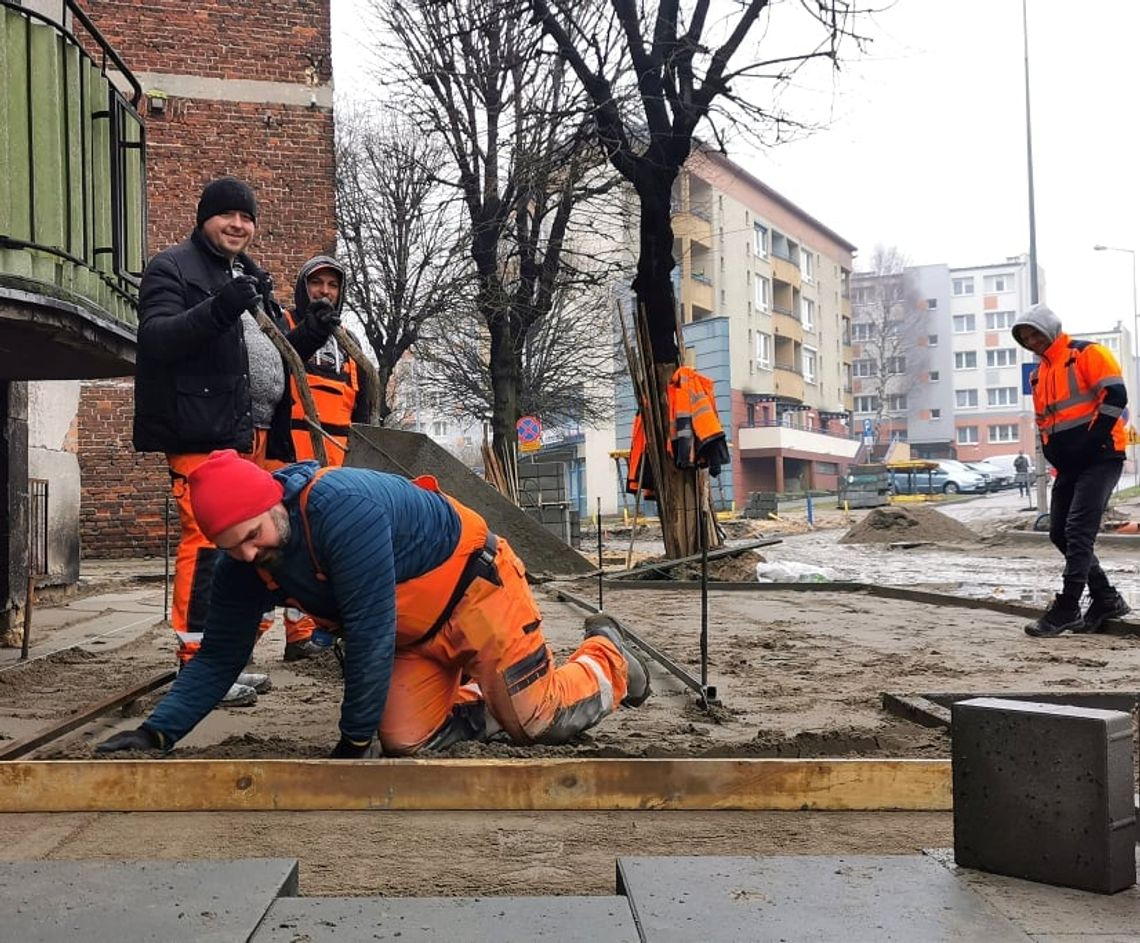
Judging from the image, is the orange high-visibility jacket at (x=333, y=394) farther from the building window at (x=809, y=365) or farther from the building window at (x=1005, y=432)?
the building window at (x=1005, y=432)

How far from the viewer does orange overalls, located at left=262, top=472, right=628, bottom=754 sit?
12.0 feet

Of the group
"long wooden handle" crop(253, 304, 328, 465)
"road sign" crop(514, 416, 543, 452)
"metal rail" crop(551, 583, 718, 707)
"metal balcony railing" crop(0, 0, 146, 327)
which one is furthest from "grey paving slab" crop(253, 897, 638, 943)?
"road sign" crop(514, 416, 543, 452)

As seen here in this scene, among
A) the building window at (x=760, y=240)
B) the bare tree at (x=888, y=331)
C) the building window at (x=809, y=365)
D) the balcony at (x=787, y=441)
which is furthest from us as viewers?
the bare tree at (x=888, y=331)

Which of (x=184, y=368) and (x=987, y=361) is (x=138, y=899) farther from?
(x=987, y=361)

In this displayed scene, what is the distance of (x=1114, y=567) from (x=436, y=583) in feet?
40.8

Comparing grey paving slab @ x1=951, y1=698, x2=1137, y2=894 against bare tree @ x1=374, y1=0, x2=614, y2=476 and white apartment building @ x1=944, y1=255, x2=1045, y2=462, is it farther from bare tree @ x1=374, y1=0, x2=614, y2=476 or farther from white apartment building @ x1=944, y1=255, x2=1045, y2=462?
white apartment building @ x1=944, y1=255, x2=1045, y2=462

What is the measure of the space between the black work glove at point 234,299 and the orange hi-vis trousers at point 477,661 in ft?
3.70

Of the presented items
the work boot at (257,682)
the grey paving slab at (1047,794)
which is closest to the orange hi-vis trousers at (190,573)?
the work boot at (257,682)

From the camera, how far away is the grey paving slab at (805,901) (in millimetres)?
2260

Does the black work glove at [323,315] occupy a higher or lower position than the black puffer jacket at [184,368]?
higher

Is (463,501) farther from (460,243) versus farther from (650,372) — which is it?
(460,243)

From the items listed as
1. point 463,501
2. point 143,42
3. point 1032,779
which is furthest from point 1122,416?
point 143,42

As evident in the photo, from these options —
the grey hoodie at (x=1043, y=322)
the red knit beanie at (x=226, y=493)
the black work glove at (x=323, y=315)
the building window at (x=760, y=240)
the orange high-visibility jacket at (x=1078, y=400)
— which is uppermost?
the building window at (x=760, y=240)

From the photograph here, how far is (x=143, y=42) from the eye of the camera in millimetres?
17094
